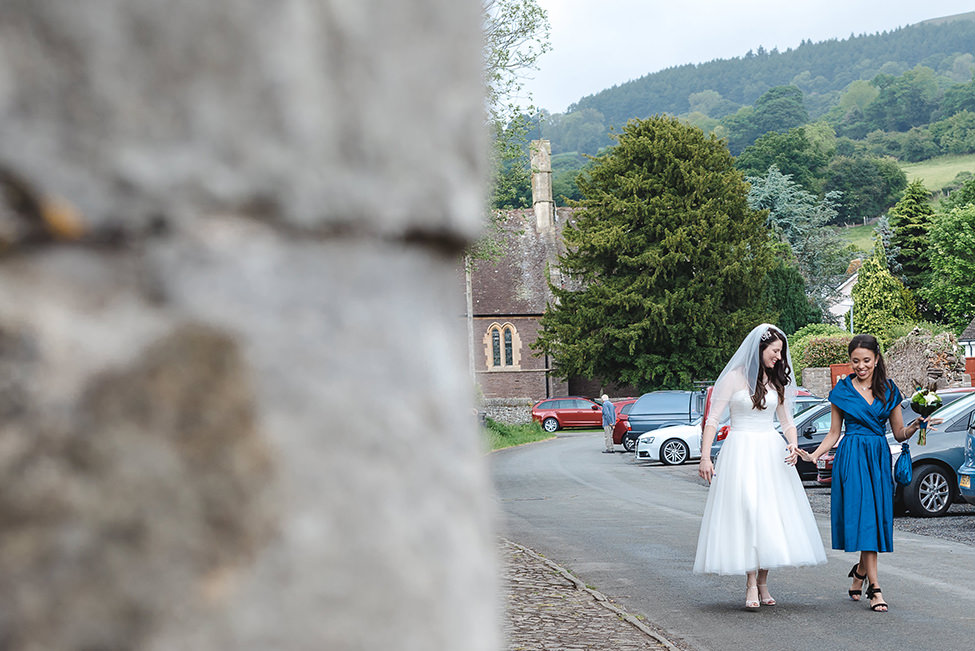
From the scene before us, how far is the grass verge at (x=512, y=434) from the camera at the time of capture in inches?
1499

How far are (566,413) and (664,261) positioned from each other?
838 centimetres

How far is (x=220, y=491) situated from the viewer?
27.0 inches

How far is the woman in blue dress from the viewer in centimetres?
834

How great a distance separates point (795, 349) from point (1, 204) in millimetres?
43550

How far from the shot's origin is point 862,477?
8.45m

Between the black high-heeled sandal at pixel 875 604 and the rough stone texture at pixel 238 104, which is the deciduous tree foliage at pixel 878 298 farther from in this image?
the rough stone texture at pixel 238 104

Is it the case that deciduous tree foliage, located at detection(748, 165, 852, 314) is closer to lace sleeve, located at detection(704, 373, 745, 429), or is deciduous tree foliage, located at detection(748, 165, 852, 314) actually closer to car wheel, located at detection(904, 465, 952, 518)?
car wheel, located at detection(904, 465, 952, 518)

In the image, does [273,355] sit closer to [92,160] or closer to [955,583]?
[92,160]

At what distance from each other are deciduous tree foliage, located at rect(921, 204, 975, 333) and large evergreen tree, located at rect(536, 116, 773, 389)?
17156 mm

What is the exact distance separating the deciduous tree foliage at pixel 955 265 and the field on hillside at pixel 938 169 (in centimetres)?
5505

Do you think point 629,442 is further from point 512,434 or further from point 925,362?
point 512,434

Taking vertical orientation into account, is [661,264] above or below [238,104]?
above

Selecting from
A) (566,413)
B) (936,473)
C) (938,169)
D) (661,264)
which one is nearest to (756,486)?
(936,473)

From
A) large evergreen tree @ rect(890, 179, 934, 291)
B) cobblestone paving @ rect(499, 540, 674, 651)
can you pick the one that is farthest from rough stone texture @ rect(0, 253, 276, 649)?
large evergreen tree @ rect(890, 179, 934, 291)
